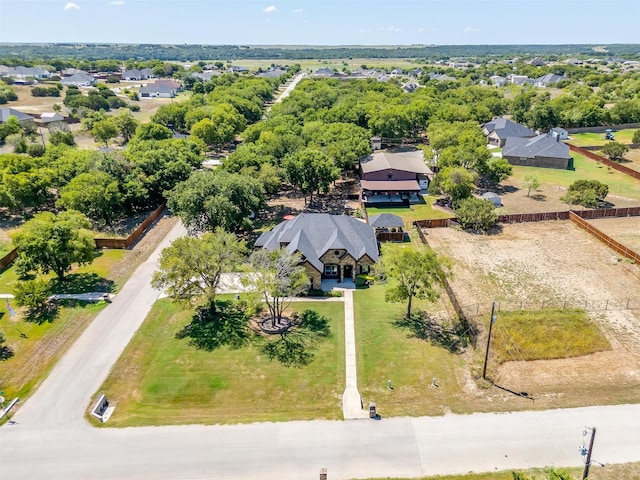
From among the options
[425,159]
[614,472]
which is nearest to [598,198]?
[425,159]

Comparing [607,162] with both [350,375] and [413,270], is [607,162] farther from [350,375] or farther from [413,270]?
[350,375]

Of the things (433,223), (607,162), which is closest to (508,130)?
(607,162)

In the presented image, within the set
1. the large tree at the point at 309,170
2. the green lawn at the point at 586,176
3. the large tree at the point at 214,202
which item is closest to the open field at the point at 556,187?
the green lawn at the point at 586,176

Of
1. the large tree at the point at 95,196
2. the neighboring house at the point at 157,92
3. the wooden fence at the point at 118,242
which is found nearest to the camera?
the wooden fence at the point at 118,242

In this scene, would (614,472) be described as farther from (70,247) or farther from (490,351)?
(70,247)

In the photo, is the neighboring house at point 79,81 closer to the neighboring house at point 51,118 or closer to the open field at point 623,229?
the neighboring house at point 51,118

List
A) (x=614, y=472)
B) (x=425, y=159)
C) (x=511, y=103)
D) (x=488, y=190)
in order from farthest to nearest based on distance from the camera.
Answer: (x=511, y=103)
(x=425, y=159)
(x=488, y=190)
(x=614, y=472)

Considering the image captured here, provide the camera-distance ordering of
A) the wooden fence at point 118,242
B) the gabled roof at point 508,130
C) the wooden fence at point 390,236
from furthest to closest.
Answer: the gabled roof at point 508,130
the wooden fence at point 390,236
the wooden fence at point 118,242
